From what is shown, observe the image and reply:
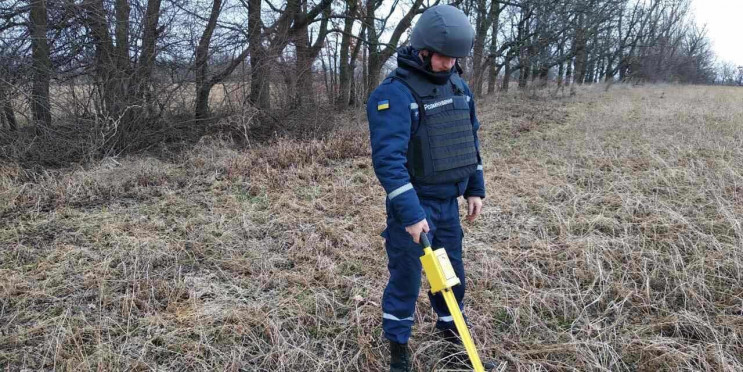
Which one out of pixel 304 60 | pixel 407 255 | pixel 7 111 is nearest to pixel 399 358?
pixel 407 255

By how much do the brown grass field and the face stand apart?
155 cm

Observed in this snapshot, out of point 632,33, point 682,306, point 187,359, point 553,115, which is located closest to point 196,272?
point 187,359

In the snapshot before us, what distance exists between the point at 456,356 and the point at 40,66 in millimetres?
6591

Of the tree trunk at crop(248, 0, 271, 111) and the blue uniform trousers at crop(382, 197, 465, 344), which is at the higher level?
the tree trunk at crop(248, 0, 271, 111)

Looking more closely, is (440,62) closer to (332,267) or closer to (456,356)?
(456,356)

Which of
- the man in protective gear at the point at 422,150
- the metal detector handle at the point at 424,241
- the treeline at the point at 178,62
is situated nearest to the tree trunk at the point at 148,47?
the treeline at the point at 178,62

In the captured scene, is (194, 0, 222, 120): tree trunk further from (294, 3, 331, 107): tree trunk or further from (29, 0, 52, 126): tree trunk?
(29, 0, 52, 126): tree trunk

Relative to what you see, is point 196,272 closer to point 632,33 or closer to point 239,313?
point 239,313

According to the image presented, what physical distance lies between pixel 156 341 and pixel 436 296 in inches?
65.8

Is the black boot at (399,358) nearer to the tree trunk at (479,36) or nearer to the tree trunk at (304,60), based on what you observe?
the tree trunk at (304,60)

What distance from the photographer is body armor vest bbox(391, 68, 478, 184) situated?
2014 mm

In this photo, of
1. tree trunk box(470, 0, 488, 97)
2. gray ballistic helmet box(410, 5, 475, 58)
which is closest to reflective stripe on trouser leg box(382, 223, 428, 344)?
gray ballistic helmet box(410, 5, 475, 58)

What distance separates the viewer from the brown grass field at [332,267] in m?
2.49

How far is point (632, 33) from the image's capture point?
3338cm
